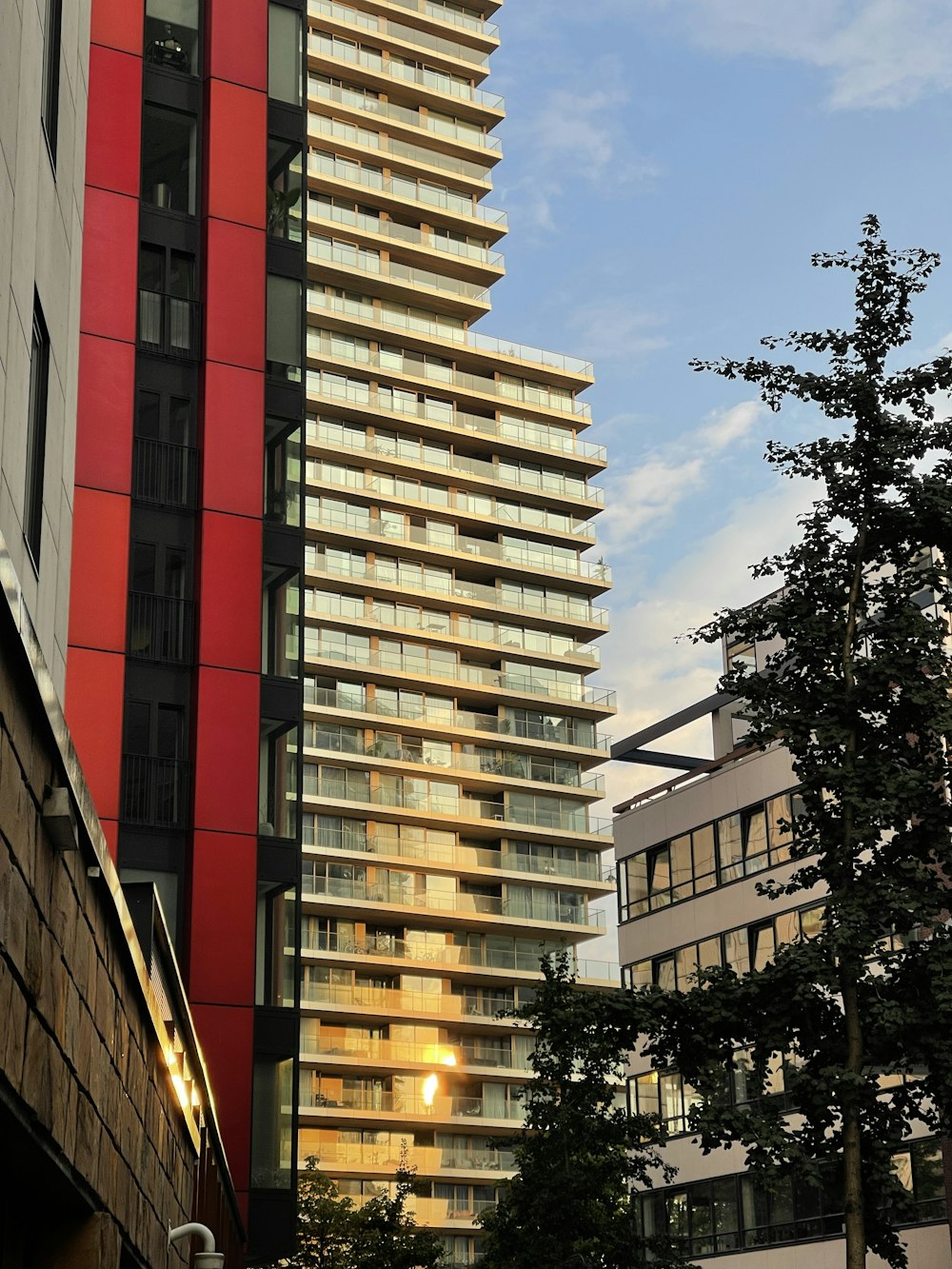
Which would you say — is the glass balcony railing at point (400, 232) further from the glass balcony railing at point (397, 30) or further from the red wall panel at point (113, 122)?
the red wall panel at point (113, 122)

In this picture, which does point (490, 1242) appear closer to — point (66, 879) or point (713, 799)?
point (713, 799)

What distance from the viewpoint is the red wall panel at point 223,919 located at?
107 feet

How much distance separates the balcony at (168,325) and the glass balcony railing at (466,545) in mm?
51719

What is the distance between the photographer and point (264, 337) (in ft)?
122

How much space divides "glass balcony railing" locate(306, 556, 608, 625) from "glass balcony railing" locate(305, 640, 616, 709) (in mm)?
3596

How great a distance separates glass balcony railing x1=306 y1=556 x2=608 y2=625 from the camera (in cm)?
9125

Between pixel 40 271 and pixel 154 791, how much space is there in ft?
54.7

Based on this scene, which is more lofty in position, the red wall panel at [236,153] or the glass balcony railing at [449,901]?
the red wall panel at [236,153]

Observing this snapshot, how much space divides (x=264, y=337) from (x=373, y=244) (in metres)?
63.9

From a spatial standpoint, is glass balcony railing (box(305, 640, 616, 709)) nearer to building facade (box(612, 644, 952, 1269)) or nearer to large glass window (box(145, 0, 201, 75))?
building facade (box(612, 644, 952, 1269))

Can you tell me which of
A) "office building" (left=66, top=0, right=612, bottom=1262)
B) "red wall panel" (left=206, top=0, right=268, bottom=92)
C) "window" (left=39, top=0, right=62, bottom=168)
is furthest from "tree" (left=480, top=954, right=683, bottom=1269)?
"window" (left=39, top=0, right=62, bottom=168)

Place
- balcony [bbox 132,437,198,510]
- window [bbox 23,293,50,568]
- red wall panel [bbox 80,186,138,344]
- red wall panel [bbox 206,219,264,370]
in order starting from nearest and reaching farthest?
1. window [bbox 23,293,50,568]
2. red wall panel [bbox 80,186,138,344]
3. balcony [bbox 132,437,198,510]
4. red wall panel [bbox 206,219,264,370]

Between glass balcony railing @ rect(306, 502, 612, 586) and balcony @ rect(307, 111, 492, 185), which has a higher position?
balcony @ rect(307, 111, 492, 185)

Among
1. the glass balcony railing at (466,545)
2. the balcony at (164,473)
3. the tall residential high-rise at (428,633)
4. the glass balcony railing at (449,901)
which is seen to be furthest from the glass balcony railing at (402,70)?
the balcony at (164,473)
